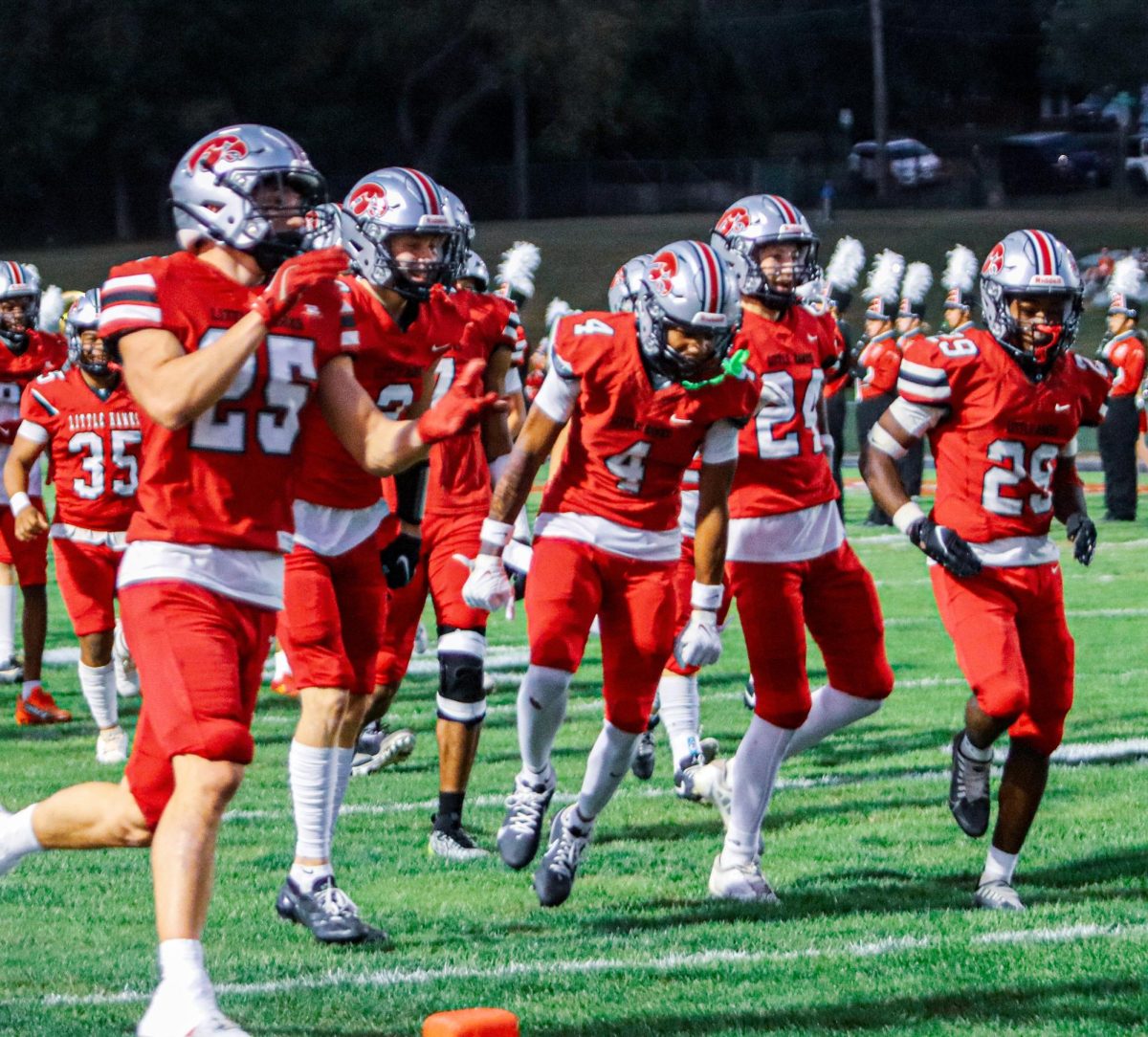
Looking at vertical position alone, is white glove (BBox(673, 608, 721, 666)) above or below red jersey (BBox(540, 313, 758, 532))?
below

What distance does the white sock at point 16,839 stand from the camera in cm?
477

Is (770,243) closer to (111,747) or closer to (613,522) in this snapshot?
(613,522)

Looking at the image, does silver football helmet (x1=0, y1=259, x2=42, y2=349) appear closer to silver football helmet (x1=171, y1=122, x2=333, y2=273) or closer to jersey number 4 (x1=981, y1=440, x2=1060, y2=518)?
jersey number 4 (x1=981, y1=440, x2=1060, y2=518)

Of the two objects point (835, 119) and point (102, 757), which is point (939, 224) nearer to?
point (835, 119)

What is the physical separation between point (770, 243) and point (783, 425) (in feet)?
1.90

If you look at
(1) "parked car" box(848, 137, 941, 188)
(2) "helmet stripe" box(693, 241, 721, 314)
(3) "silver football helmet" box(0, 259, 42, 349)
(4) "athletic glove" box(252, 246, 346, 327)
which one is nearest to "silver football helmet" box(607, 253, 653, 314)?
(2) "helmet stripe" box(693, 241, 721, 314)

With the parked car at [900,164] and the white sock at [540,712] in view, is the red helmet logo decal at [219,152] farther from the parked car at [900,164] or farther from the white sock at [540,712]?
the parked car at [900,164]

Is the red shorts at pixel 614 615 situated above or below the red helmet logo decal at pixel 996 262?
below

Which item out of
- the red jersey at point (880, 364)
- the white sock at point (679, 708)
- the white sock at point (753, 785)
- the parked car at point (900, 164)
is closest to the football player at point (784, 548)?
the white sock at point (753, 785)

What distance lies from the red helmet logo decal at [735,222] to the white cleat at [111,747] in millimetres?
3413

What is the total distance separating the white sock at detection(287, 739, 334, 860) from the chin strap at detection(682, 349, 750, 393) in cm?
142

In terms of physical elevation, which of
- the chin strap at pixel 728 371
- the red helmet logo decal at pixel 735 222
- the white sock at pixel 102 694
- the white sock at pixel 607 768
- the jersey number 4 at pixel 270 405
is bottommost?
the white sock at pixel 102 694

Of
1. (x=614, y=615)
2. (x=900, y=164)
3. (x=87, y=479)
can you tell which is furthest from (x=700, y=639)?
(x=900, y=164)

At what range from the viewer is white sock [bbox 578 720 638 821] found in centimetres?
625
